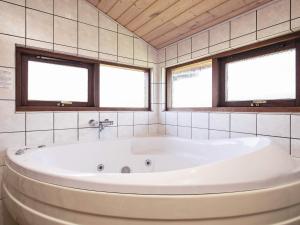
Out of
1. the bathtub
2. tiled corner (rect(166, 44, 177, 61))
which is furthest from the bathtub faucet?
tiled corner (rect(166, 44, 177, 61))

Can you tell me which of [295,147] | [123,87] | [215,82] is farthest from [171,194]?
[123,87]

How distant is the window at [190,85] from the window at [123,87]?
0.32 metres

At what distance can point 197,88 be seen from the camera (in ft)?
7.37

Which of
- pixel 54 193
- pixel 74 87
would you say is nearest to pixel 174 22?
pixel 74 87

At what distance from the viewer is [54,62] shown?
1.88m

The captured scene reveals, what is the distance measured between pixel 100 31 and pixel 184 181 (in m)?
1.82

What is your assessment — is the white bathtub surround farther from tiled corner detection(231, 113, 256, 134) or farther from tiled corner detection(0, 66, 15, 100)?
tiled corner detection(231, 113, 256, 134)

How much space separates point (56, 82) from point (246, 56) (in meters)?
1.81

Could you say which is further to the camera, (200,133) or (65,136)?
(200,133)

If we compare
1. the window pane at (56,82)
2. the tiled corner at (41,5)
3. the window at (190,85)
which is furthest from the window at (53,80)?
the window at (190,85)

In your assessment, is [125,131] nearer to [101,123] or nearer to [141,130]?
[141,130]

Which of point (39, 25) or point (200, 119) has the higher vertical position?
point (39, 25)

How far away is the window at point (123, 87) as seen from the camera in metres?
2.22

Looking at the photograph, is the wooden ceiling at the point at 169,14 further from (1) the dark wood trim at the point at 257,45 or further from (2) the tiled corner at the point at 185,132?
(2) the tiled corner at the point at 185,132
